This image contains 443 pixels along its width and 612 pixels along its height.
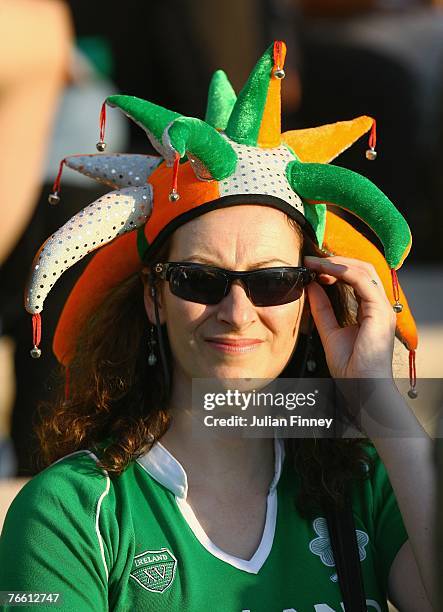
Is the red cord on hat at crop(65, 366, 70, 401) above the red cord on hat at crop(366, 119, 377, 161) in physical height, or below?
below

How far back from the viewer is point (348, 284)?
232 cm

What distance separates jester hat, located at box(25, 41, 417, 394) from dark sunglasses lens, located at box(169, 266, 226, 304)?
0.36 feet

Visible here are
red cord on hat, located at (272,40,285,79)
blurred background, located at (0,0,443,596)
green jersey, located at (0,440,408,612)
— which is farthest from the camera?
blurred background, located at (0,0,443,596)

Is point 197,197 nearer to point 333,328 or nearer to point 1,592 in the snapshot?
point 333,328

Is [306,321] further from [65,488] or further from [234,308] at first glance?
[65,488]

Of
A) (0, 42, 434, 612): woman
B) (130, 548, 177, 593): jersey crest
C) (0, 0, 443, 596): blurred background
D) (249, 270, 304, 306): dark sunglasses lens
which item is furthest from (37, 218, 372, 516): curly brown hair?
(0, 0, 443, 596): blurred background

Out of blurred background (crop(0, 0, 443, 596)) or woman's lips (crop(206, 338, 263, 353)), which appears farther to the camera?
blurred background (crop(0, 0, 443, 596))

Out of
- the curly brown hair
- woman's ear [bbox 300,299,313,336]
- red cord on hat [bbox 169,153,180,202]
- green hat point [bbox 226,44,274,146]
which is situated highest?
green hat point [bbox 226,44,274,146]

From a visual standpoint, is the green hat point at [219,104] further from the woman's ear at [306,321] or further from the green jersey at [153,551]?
the green jersey at [153,551]

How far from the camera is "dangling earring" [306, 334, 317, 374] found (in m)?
2.43

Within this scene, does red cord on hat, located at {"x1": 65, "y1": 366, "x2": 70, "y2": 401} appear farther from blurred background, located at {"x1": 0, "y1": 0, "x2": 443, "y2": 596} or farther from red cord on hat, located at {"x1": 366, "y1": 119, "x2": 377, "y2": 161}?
blurred background, located at {"x1": 0, "y1": 0, "x2": 443, "y2": 596}

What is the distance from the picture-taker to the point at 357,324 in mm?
2363

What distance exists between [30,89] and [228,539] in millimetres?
2885

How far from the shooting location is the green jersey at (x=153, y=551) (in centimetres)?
205
